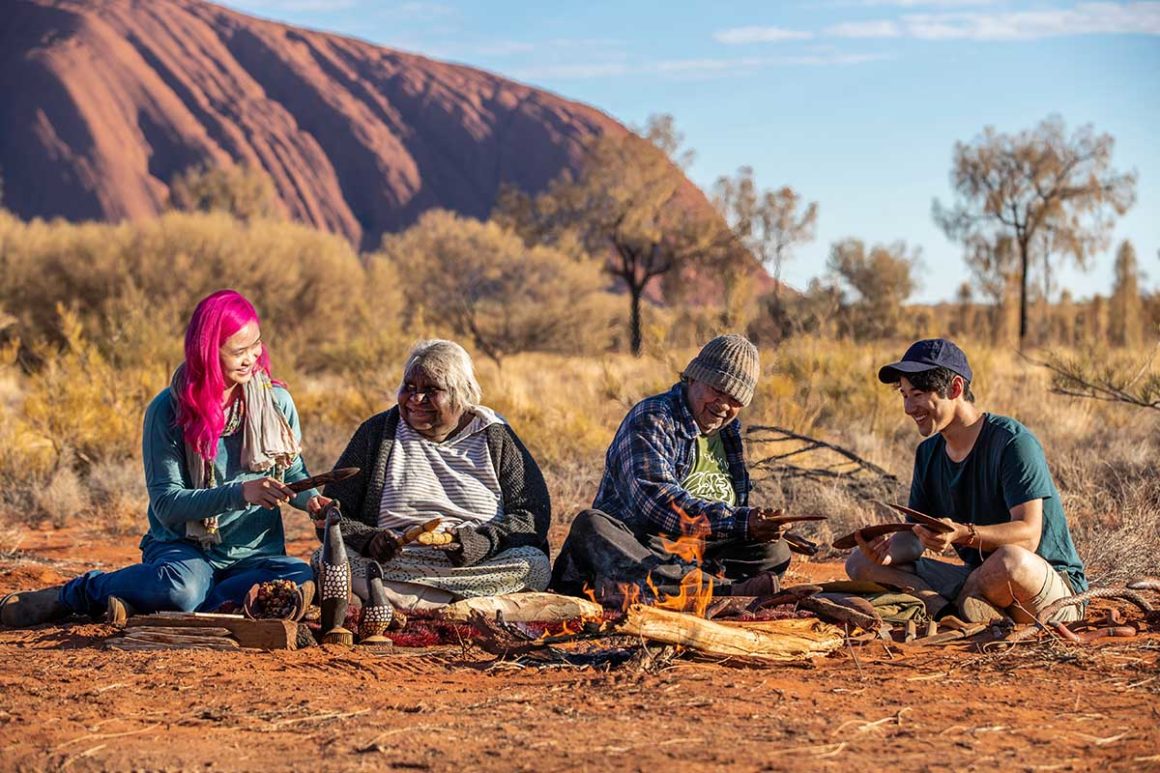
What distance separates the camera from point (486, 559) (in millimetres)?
5637

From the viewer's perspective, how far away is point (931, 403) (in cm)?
516

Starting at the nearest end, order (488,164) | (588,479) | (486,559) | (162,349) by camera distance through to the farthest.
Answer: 1. (486,559)
2. (588,479)
3. (162,349)
4. (488,164)

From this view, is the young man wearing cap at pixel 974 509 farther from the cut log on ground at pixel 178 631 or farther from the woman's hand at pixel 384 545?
the cut log on ground at pixel 178 631

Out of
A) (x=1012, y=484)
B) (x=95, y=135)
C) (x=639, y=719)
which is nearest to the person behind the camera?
(x=639, y=719)

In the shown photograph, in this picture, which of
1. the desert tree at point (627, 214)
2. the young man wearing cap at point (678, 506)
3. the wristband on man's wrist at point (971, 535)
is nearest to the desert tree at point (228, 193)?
the desert tree at point (627, 214)

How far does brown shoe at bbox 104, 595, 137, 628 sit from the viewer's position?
5422 mm

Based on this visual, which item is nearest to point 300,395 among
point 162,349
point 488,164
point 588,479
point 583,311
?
point 162,349

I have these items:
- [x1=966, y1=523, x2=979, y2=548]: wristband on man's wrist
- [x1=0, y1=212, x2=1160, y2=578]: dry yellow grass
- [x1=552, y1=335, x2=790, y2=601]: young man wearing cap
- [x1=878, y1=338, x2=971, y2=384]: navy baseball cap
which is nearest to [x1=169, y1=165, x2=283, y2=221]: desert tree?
[x1=0, y1=212, x2=1160, y2=578]: dry yellow grass

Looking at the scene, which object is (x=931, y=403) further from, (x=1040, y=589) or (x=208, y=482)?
(x=208, y=482)

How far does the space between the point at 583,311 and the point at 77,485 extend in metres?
22.1

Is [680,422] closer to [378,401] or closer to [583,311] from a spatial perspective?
[378,401]

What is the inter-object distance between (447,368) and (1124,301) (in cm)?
2615

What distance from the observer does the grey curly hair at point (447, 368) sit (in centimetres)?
545

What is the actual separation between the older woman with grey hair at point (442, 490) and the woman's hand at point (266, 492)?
499mm
